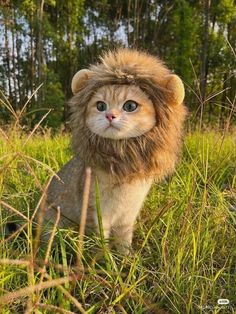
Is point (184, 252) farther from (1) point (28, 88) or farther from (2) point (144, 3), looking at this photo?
(2) point (144, 3)

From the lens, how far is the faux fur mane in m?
1.73

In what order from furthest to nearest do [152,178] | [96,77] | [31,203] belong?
1. [31,203]
2. [152,178]
3. [96,77]

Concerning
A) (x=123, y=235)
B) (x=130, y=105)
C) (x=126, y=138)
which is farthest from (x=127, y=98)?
(x=123, y=235)

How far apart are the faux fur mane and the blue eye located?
0.08m

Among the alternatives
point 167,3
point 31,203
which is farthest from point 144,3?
point 31,203

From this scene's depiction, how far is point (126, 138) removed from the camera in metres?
1.74

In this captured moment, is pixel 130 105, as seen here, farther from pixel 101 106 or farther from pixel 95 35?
pixel 95 35

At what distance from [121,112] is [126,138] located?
114 mm

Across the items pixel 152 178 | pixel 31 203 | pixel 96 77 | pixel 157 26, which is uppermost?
pixel 96 77

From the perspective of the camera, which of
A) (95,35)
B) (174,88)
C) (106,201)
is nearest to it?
(174,88)

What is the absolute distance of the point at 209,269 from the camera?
5.45 feet

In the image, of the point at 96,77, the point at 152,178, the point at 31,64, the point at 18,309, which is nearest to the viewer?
the point at 18,309

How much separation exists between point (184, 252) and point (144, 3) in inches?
710

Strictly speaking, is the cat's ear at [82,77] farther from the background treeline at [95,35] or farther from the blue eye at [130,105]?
the background treeline at [95,35]
